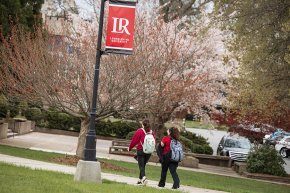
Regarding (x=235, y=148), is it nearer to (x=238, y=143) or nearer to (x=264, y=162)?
(x=238, y=143)

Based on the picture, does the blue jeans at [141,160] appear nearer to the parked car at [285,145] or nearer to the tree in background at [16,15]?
the tree in background at [16,15]

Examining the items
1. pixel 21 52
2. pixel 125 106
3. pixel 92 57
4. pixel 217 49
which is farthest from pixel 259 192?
pixel 217 49

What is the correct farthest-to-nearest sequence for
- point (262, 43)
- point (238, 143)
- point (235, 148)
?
point (238, 143) → point (235, 148) → point (262, 43)

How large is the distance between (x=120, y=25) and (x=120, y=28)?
7 cm

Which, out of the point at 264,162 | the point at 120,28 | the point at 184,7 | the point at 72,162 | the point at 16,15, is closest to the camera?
the point at 120,28

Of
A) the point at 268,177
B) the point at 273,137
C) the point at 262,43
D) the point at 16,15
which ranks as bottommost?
the point at 268,177

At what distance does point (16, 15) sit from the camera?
2427 cm

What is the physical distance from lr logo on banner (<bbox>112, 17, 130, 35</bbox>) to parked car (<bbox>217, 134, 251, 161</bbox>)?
723 inches

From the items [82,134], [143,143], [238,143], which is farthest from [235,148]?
[143,143]

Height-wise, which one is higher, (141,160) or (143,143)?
(143,143)

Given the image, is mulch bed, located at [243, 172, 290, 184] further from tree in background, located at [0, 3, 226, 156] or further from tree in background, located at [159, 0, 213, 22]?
tree in background, located at [159, 0, 213, 22]

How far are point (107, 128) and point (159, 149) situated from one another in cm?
2735

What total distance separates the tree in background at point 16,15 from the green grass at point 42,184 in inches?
471

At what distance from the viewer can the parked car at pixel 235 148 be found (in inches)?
1184
